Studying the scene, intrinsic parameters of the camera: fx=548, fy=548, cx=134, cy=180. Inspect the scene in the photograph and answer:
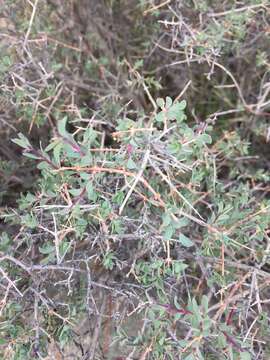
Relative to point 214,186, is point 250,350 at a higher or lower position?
lower

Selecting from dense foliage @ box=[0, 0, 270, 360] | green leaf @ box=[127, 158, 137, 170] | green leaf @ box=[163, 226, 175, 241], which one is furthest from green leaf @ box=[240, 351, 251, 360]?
green leaf @ box=[127, 158, 137, 170]

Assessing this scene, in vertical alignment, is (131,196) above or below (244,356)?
above

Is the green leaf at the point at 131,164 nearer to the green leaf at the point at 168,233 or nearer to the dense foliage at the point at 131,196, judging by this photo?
the dense foliage at the point at 131,196

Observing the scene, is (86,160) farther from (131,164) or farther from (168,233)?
(168,233)

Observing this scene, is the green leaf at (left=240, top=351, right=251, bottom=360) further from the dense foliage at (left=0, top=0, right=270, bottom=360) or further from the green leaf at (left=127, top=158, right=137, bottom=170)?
the green leaf at (left=127, top=158, right=137, bottom=170)

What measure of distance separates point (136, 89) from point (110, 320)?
698 millimetres

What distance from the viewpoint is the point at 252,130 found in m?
1.58

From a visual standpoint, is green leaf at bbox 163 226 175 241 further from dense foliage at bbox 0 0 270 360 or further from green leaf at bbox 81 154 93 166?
green leaf at bbox 81 154 93 166

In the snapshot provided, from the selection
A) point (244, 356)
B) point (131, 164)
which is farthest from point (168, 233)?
point (244, 356)

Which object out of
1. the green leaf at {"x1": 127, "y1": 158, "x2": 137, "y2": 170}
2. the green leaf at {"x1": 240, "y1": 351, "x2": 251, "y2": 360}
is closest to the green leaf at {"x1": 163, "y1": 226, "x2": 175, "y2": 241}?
the green leaf at {"x1": 127, "y1": 158, "x2": 137, "y2": 170}

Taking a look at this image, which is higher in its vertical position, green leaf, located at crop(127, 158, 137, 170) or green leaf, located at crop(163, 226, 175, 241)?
green leaf, located at crop(127, 158, 137, 170)

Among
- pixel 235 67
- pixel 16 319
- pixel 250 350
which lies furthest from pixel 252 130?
pixel 16 319

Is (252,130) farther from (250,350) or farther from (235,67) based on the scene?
(250,350)

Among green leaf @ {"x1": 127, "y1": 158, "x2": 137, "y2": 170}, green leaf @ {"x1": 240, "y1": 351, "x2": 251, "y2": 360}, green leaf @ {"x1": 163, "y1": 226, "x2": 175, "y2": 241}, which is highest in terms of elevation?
green leaf @ {"x1": 127, "y1": 158, "x2": 137, "y2": 170}
